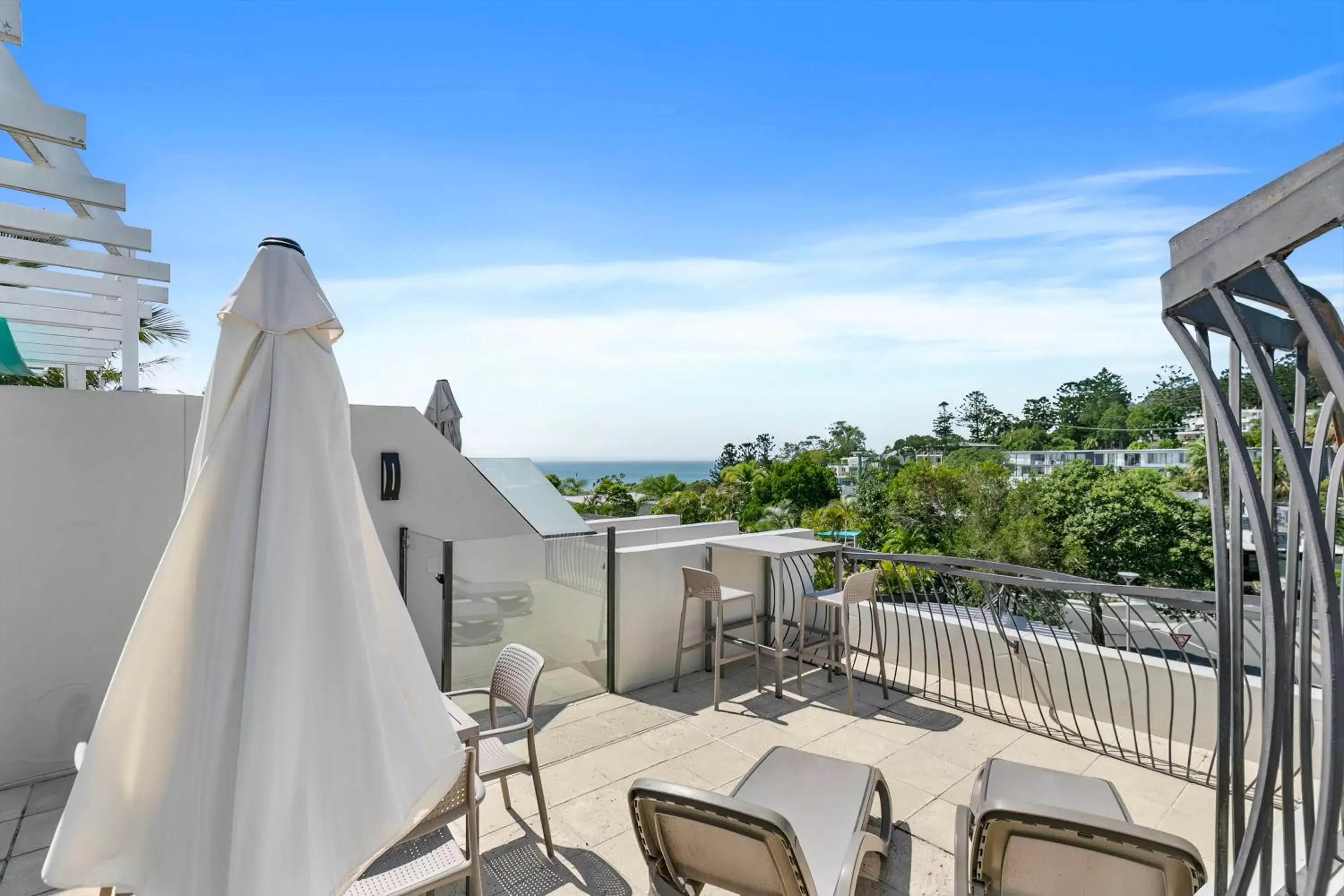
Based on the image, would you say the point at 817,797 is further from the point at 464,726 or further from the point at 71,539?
Result: the point at 71,539

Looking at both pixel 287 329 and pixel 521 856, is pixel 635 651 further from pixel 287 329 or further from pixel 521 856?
pixel 287 329

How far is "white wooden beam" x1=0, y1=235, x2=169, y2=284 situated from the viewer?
13.7 ft

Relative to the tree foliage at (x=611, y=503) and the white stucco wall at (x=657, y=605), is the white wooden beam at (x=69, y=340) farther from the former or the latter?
the tree foliage at (x=611, y=503)

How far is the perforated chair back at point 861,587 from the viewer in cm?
457

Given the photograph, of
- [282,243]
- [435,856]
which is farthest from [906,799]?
[282,243]

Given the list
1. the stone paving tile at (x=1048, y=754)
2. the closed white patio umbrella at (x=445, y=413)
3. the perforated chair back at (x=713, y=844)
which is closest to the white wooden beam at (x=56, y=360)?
the closed white patio umbrella at (x=445, y=413)

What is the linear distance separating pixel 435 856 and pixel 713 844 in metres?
0.94

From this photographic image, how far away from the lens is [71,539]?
359 centimetres

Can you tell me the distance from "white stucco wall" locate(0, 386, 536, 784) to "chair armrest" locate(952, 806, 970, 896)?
4.37 meters

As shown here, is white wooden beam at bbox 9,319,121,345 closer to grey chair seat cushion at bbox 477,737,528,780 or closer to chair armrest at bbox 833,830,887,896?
grey chair seat cushion at bbox 477,737,528,780

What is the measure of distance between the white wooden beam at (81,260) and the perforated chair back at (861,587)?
5.64 meters

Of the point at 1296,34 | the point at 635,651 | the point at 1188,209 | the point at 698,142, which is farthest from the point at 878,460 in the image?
the point at 635,651

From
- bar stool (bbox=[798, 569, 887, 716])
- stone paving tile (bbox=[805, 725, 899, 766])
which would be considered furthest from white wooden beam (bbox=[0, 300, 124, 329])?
stone paving tile (bbox=[805, 725, 899, 766])

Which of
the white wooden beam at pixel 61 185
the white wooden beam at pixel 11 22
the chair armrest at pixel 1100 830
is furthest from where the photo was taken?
the white wooden beam at pixel 61 185
